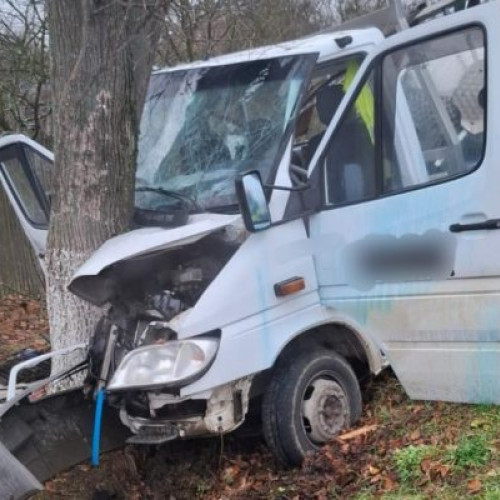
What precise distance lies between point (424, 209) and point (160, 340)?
1.61 meters

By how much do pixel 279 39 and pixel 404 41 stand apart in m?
4.49

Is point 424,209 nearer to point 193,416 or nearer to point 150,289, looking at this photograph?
point 150,289

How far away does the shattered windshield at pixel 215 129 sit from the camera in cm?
481

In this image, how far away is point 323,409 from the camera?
4.68 m

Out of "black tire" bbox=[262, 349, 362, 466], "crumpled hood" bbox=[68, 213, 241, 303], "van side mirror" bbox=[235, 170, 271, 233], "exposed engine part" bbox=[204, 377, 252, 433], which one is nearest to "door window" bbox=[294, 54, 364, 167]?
"van side mirror" bbox=[235, 170, 271, 233]

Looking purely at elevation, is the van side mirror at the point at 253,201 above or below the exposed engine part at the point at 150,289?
above

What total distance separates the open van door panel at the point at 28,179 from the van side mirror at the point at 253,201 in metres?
2.40

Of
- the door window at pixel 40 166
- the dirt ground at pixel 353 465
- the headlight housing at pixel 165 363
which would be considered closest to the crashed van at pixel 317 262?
the headlight housing at pixel 165 363

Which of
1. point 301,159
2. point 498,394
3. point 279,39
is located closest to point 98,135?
point 301,159

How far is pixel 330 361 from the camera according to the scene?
187 inches

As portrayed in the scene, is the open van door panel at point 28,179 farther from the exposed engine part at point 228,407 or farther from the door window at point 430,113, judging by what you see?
the door window at point 430,113

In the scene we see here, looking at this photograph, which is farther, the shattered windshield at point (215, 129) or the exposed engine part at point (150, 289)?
the shattered windshield at point (215, 129)

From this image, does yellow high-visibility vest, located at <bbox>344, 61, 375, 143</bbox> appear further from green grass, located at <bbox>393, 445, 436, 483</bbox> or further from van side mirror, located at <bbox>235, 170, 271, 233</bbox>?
green grass, located at <bbox>393, 445, 436, 483</bbox>

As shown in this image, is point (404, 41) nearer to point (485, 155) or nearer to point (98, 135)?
point (485, 155)
